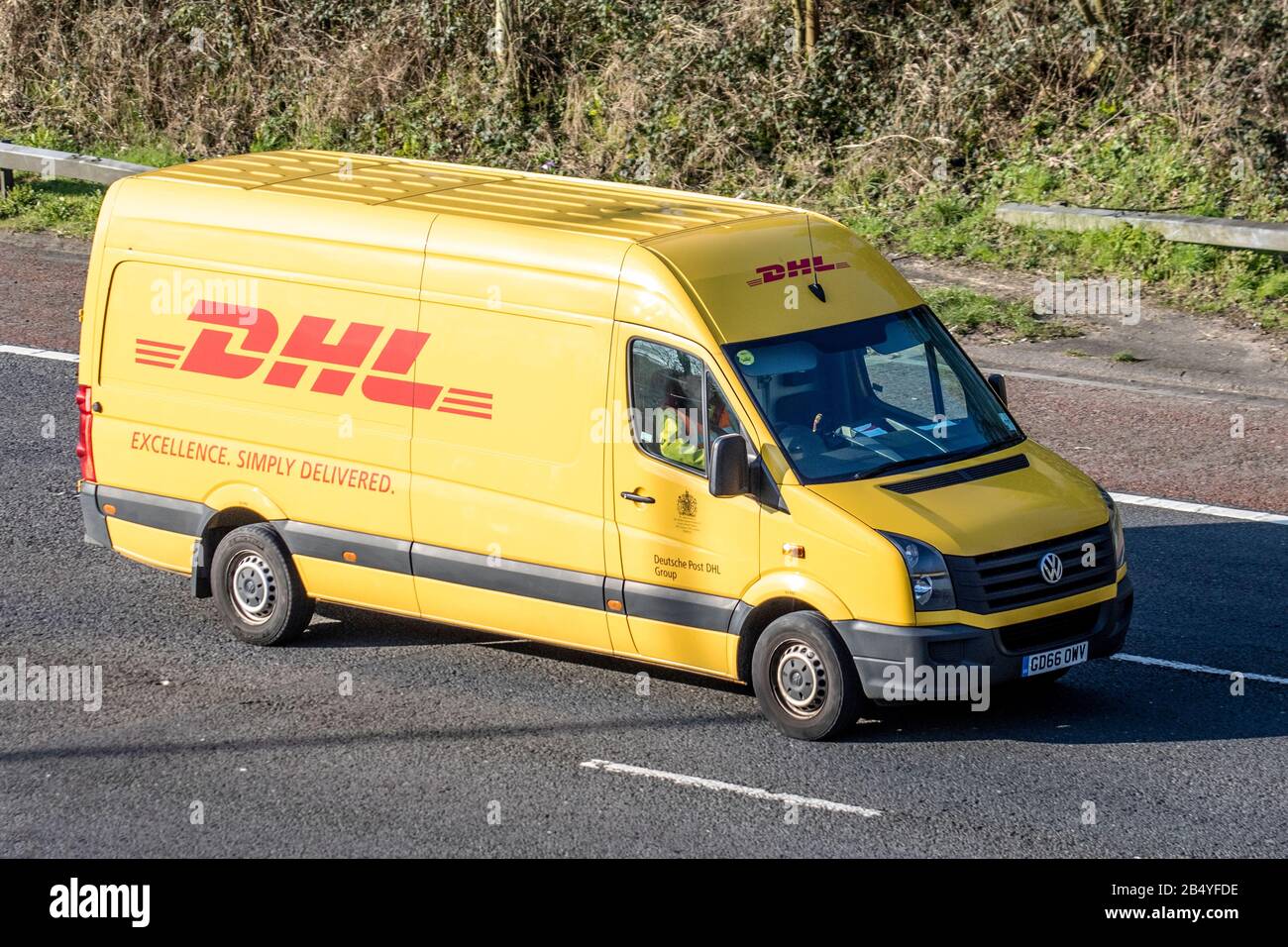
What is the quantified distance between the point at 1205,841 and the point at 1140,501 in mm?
4977

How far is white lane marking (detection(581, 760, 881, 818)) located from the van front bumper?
638mm

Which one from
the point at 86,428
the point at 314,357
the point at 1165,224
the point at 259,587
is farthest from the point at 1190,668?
the point at 1165,224

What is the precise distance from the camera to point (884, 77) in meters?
20.4

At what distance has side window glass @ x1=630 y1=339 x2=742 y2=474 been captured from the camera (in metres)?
8.37

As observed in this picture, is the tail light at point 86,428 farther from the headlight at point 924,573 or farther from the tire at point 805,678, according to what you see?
the headlight at point 924,573

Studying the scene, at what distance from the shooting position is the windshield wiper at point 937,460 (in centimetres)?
828

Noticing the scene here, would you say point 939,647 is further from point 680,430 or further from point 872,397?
point 680,430

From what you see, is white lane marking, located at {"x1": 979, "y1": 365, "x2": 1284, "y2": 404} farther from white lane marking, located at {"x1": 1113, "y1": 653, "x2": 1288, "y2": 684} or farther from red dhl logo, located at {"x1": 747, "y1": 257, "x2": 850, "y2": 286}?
red dhl logo, located at {"x1": 747, "y1": 257, "x2": 850, "y2": 286}

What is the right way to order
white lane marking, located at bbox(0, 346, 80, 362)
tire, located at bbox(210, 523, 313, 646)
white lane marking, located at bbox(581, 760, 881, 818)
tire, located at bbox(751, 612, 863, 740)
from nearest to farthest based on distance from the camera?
1. white lane marking, located at bbox(581, 760, 881, 818)
2. tire, located at bbox(751, 612, 863, 740)
3. tire, located at bbox(210, 523, 313, 646)
4. white lane marking, located at bbox(0, 346, 80, 362)

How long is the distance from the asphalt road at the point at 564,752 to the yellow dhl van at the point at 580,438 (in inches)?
14.5

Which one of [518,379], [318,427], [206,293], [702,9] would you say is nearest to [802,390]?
[518,379]

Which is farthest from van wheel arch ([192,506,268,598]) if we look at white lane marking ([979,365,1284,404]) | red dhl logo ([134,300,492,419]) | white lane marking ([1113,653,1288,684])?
white lane marking ([979,365,1284,404])

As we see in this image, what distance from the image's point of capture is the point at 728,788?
7.80m

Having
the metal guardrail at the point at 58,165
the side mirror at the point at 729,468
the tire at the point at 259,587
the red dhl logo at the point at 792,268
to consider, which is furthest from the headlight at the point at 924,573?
the metal guardrail at the point at 58,165
